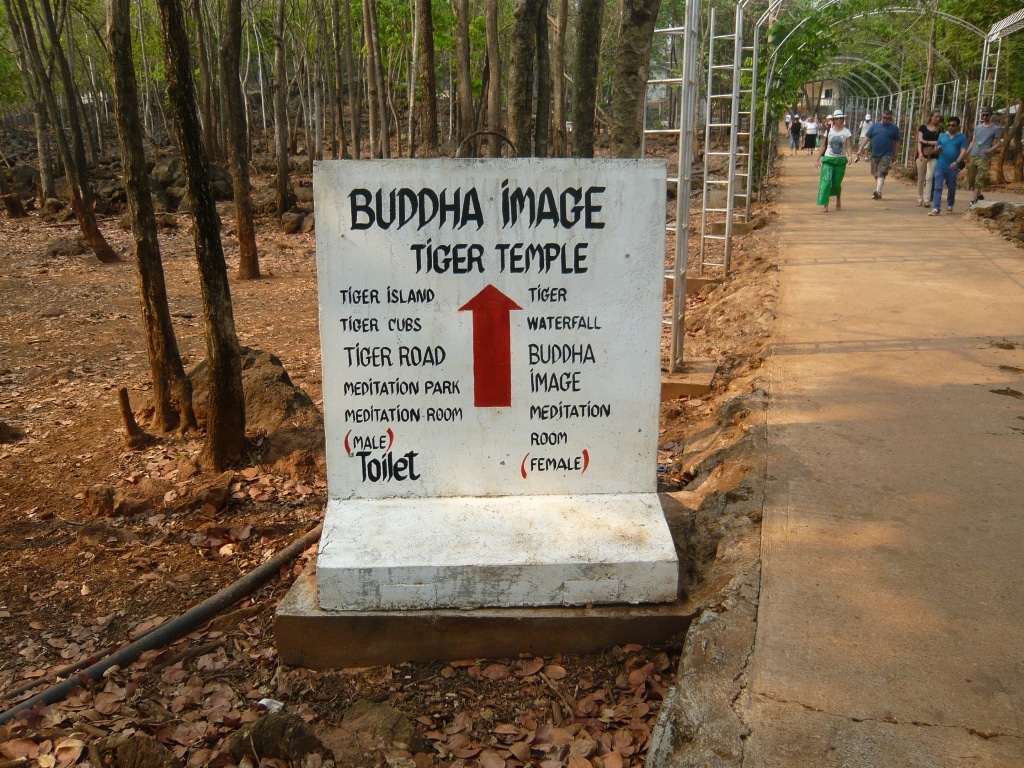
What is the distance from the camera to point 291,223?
1975cm

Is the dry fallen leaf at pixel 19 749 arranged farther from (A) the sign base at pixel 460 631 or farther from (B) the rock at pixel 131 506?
(B) the rock at pixel 131 506

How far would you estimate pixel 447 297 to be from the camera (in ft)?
13.0

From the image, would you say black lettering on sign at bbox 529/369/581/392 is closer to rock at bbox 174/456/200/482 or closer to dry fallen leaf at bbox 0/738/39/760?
dry fallen leaf at bbox 0/738/39/760

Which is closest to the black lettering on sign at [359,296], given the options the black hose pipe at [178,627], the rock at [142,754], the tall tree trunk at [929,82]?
the black hose pipe at [178,627]

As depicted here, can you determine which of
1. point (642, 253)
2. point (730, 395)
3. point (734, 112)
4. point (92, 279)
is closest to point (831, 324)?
point (730, 395)

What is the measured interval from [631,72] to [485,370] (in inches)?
138

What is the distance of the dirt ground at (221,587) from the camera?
340 centimetres

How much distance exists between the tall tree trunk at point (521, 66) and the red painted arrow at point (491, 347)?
14.2ft

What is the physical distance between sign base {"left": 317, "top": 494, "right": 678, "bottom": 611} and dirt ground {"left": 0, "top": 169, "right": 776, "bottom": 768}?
0.26 metres

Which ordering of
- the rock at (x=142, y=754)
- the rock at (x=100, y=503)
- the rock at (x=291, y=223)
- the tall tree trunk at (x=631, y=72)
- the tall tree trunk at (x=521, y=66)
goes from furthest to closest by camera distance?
the rock at (x=291, y=223) < the tall tree trunk at (x=521, y=66) < the tall tree trunk at (x=631, y=72) < the rock at (x=100, y=503) < the rock at (x=142, y=754)

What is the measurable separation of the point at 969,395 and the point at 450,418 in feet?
11.7

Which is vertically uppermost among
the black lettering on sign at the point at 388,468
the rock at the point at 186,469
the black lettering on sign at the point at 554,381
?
the black lettering on sign at the point at 554,381

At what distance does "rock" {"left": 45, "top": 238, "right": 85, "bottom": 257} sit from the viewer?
16156 millimetres

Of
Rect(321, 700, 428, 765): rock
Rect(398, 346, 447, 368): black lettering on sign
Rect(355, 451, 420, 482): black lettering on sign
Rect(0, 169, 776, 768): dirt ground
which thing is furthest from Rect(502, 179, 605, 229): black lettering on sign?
Rect(321, 700, 428, 765): rock
